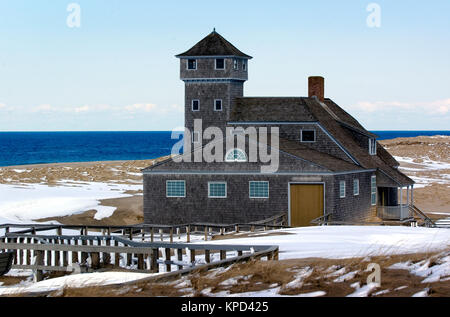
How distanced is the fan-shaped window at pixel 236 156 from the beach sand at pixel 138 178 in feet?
31.3

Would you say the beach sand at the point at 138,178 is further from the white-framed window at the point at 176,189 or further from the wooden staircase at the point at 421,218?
the white-framed window at the point at 176,189

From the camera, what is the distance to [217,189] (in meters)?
42.1

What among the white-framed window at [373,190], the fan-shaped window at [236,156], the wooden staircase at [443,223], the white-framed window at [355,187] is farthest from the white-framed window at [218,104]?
the wooden staircase at [443,223]

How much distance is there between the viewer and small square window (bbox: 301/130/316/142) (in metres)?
46.5

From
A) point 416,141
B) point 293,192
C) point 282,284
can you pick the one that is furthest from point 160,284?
point 416,141

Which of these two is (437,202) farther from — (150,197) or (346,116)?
(150,197)

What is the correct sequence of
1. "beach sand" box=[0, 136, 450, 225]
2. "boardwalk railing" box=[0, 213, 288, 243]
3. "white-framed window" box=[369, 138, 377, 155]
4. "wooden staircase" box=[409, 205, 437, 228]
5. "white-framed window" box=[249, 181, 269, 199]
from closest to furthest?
"boardwalk railing" box=[0, 213, 288, 243]
"white-framed window" box=[249, 181, 269, 199]
"wooden staircase" box=[409, 205, 437, 228]
"beach sand" box=[0, 136, 450, 225]
"white-framed window" box=[369, 138, 377, 155]

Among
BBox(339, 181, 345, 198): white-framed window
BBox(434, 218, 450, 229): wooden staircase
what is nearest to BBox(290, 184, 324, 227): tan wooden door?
BBox(339, 181, 345, 198): white-framed window

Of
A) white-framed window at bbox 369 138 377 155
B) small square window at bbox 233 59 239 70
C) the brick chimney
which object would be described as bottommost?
white-framed window at bbox 369 138 377 155

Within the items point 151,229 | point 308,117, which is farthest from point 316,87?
point 151,229

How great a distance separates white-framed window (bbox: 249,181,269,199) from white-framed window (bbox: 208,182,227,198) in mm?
1453

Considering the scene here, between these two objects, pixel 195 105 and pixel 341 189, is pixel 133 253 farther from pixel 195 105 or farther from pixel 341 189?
pixel 195 105

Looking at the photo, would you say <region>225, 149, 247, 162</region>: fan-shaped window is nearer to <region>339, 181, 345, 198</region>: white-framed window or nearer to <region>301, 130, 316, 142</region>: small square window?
<region>339, 181, 345, 198</region>: white-framed window

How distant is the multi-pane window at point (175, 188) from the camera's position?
42594 millimetres
